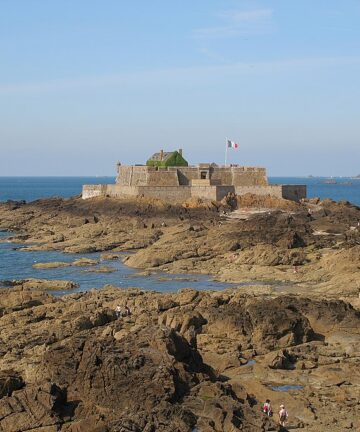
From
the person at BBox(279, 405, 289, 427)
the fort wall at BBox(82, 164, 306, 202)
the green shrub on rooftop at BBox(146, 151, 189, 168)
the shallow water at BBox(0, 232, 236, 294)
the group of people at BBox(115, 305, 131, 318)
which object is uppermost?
the green shrub on rooftop at BBox(146, 151, 189, 168)

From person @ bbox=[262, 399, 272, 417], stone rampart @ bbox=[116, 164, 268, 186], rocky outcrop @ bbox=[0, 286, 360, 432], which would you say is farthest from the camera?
stone rampart @ bbox=[116, 164, 268, 186]

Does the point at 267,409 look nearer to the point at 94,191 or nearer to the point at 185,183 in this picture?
the point at 185,183

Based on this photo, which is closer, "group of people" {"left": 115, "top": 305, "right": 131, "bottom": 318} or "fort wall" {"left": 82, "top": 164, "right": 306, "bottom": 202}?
"group of people" {"left": 115, "top": 305, "right": 131, "bottom": 318}

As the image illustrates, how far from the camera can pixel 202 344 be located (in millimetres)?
25594

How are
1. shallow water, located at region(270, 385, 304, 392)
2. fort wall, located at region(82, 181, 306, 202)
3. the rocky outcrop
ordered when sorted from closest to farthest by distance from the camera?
the rocky outcrop
shallow water, located at region(270, 385, 304, 392)
fort wall, located at region(82, 181, 306, 202)

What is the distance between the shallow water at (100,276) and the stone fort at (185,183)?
16.8 metres

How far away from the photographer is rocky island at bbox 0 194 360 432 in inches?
686

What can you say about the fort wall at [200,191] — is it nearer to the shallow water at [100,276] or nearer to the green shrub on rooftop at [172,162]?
the green shrub on rooftop at [172,162]

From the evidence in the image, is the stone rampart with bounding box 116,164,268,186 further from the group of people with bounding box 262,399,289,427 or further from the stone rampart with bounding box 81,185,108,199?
the group of people with bounding box 262,399,289,427

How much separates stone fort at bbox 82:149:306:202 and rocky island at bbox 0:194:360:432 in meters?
16.1

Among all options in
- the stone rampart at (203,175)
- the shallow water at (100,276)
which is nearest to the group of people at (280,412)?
the shallow water at (100,276)

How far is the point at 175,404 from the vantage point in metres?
17.7

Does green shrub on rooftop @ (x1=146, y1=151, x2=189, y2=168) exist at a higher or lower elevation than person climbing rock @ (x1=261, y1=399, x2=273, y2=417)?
higher

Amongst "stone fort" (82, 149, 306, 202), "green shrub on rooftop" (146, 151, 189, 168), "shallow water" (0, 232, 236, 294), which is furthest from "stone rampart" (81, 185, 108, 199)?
"shallow water" (0, 232, 236, 294)
